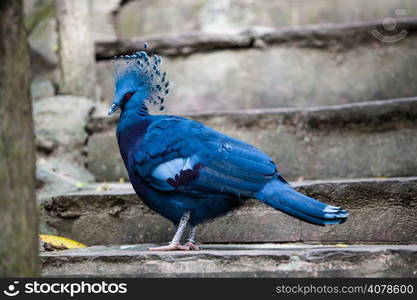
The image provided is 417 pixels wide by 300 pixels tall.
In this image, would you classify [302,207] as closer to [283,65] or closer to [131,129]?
[131,129]

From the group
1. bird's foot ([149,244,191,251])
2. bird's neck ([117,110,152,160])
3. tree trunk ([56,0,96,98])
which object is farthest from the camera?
tree trunk ([56,0,96,98])

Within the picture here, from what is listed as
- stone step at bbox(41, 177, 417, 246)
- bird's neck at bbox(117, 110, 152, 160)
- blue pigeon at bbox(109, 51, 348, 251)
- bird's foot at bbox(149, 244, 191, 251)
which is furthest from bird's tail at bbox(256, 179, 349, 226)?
bird's neck at bbox(117, 110, 152, 160)

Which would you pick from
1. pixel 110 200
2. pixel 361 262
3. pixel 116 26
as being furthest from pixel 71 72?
pixel 361 262

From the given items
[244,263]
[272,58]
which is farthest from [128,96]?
[272,58]

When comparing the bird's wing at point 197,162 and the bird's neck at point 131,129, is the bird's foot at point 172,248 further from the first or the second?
the bird's neck at point 131,129

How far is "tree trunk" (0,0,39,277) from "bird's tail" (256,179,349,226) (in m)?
1.22

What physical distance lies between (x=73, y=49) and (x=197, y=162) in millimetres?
2406

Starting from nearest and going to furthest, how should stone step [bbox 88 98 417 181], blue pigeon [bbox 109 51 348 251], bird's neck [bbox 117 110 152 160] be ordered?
blue pigeon [bbox 109 51 348 251] → bird's neck [bbox 117 110 152 160] → stone step [bbox 88 98 417 181]

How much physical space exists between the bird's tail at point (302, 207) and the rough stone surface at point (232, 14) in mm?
3255

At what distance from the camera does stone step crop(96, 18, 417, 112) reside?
16.7 feet

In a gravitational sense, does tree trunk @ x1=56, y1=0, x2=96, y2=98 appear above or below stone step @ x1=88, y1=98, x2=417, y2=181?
above

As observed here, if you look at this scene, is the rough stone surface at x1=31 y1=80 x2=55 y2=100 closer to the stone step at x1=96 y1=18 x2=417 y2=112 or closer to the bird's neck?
the stone step at x1=96 y1=18 x2=417 y2=112

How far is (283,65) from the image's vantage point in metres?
5.35

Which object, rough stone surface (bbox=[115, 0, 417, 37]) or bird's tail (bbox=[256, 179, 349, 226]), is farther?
rough stone surface (bbox=[115, 0, 417, 37])
